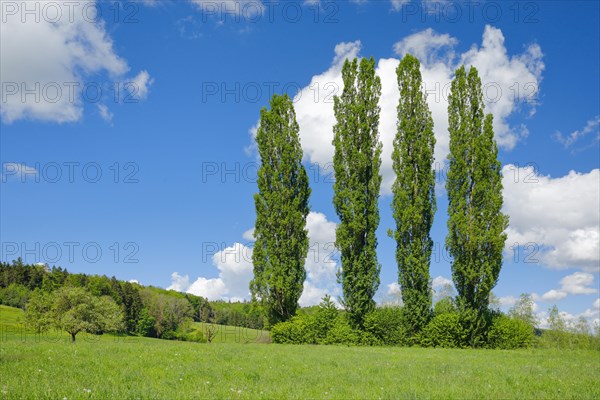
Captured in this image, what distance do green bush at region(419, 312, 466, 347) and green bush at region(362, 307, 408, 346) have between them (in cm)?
182

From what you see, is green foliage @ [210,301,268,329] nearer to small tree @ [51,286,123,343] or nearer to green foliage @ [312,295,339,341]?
small tree @ [51,286,123,343]

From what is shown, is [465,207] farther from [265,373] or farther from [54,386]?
[54,386]

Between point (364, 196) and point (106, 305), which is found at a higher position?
point (364, 196)

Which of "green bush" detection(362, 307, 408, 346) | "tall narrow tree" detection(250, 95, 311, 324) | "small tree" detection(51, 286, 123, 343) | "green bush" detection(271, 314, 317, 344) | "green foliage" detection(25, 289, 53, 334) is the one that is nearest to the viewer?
"green bush" detection(362, 307, 408, 346)

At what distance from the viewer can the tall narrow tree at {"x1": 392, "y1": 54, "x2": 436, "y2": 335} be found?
3469 centimetres

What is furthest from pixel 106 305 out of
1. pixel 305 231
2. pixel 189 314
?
pixel 189 314

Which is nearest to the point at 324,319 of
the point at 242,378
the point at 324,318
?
the point at 324,318

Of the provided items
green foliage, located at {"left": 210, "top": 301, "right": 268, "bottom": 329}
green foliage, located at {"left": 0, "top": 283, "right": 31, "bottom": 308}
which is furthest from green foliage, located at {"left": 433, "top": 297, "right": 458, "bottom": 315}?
green foliage, located at {"left": 0, "top": 283, "right": 31, "bottom": 308}

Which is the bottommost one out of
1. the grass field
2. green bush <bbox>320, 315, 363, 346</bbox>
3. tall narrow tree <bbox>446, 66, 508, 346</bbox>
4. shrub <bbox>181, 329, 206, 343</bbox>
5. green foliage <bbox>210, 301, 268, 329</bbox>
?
shrub <bbox>181, 329, 206, 343</bbox>

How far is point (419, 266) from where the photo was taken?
34.8 metres

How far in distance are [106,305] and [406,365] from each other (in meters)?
43.5

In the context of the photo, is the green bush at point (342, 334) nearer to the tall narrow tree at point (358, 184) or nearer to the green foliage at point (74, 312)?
the tall narrow tree at point (358, 184)

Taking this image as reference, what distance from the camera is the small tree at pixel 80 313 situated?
43.9 meters

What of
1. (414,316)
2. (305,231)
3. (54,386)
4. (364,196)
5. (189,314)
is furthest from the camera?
(189,314)
